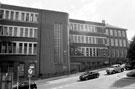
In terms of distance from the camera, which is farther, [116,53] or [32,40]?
[116,53]

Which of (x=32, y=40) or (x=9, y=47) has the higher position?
(x=32, y=40)

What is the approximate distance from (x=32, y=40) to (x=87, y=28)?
18723 millimetres

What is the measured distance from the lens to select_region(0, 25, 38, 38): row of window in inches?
1437

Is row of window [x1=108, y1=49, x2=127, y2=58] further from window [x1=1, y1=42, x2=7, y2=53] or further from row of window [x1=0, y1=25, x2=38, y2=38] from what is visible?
window [x1=1, y1=42, x2=7, y2=53]

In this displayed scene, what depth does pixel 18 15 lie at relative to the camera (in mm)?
38344

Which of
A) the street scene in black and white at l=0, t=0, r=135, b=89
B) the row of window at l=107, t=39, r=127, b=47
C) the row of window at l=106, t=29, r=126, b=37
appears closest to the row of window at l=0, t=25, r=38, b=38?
the street scene in black and white at l=0, t=0, r=135, b=89

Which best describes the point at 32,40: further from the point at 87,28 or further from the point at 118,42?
the point at 118,42

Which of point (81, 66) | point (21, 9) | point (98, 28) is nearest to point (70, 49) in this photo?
point (81, 66)

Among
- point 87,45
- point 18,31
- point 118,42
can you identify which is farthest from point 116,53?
point 18,31

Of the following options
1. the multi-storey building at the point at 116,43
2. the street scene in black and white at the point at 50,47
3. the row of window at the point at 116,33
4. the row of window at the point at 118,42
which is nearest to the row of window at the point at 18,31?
the street scene in black and white at the point at 50,47

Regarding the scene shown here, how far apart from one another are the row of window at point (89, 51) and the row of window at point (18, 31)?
12.7 metres

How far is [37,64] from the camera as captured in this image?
37938mm

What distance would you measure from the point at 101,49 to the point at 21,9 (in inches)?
1063

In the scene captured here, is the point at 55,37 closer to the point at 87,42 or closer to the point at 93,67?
the point at 87,42
